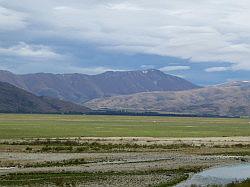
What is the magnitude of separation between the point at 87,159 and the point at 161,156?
36.4ft

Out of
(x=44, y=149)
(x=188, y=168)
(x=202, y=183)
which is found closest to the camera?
(x=202, y=183)

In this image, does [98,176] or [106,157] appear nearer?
[98,176]

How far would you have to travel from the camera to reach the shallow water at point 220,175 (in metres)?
42.5

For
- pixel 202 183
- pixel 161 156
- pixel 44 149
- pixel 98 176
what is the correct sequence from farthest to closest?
pixel 44 149 → pixel 161 156 → pixel 98 176 → pixel 202 183

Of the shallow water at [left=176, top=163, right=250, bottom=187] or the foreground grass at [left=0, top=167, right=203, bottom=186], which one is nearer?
the foreground grass at [left=0, top=167, right=203, bottom=186]

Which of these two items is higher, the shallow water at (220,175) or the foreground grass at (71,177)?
the foreground grass at (71,177)

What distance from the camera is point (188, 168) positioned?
54.3 meters

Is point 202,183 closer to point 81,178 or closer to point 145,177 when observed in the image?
point 145,177

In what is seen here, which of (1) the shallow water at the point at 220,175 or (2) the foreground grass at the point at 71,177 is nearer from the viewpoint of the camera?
(2) the foreground grass at the point at 71,177

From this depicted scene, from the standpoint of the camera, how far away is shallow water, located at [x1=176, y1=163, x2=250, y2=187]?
42531mm

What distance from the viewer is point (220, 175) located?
48.8 metres

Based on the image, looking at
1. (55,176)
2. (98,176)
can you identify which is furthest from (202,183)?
(55,176)

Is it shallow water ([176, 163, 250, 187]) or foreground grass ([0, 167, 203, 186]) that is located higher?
foreground grass ([0, 167, 203, 186])

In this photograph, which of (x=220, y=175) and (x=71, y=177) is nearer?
(x=71, y=177)
